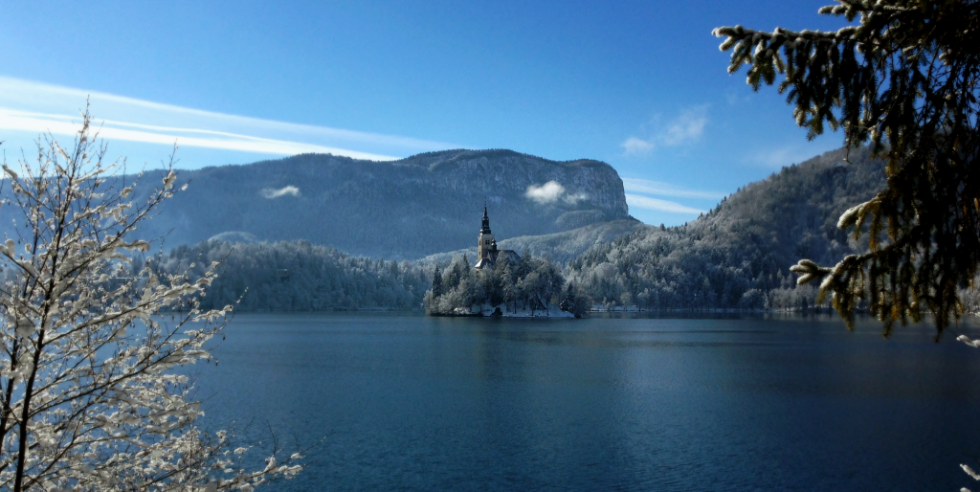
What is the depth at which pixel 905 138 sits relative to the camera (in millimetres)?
5906

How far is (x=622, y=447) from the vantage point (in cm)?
2605

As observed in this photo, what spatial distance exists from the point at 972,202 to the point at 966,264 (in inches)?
21.5

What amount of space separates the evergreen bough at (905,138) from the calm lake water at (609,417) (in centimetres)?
207

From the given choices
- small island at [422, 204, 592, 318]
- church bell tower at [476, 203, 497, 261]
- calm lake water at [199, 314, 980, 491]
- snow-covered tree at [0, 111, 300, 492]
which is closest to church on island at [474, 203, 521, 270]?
church bell tower at [476, 203, 497, 261]

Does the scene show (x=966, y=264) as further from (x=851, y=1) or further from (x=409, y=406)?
(x=409, y=406)

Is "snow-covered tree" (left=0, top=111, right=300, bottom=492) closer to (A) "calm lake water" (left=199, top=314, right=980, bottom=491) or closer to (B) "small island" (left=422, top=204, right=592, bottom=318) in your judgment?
(A) "calm lake water" (left=199, top=314, right=980, bottom=491)

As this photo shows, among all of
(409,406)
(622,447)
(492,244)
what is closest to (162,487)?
(622,447)

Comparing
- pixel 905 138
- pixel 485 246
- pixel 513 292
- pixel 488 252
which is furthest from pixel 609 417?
pixel 485 246

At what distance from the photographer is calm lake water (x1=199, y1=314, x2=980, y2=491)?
22609 millimetres

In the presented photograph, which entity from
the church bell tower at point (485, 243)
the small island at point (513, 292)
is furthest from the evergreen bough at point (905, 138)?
the church bell tower at point (485, 243)

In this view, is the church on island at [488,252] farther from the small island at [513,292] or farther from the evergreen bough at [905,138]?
the evergreen bough at [905,138]

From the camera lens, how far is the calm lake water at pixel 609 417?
2261cm

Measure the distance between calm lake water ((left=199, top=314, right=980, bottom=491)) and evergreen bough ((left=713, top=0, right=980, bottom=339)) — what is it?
2065 millimetres

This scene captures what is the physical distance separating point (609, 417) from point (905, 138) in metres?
27.6
